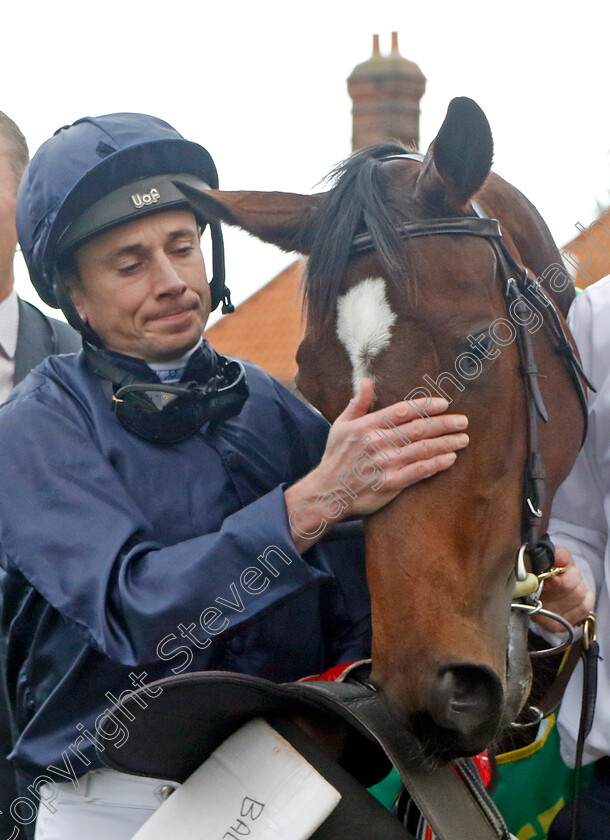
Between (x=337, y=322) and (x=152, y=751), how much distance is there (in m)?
0.91

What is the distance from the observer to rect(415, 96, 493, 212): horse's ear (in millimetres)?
1656

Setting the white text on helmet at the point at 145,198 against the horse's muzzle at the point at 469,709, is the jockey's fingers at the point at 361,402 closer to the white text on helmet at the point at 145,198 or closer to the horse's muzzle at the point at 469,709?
the horse's muzzle at the point at 469,709

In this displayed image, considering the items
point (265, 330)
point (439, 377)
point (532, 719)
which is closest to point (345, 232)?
point (439, 377)

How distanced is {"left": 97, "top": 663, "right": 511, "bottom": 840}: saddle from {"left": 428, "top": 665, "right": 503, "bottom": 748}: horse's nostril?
12cm

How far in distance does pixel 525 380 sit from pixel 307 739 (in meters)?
0.85

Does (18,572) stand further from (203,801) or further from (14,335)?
(14,335)

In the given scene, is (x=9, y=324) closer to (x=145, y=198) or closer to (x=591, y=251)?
(x=145, y=198)

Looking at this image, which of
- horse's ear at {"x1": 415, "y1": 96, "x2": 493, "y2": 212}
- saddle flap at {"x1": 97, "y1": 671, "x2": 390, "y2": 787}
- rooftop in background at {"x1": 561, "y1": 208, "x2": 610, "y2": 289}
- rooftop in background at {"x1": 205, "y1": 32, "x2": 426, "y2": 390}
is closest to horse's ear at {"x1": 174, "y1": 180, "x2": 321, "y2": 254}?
horse's ear at {"x1": 415, "y1": 96, "x2": 493, "y2": 212}

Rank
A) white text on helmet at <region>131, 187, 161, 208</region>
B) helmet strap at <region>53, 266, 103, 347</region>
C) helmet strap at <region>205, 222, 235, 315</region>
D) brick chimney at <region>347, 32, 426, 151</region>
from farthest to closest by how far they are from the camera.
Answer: brick chimney at <region>347, 32, 426, 151</region> < helmet strap at <region>205, 222, 235, 315</region> < helmet strap at <region>53, 266, 103, 347</region> < white text on helmet at <region>131, 187, 161, 208</region>

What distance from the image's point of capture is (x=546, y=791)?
2.12 metres

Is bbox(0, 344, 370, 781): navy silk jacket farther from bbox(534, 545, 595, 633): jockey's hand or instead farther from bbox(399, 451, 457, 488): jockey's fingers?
bbox(534, 545, 595, 633): jockey's hand

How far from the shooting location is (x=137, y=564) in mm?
1739

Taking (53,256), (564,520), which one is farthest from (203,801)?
(53,256)

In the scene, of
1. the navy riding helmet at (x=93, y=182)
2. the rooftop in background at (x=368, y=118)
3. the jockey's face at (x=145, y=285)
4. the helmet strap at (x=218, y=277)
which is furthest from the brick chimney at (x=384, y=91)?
the jockey's face at (x=145, y=285)
